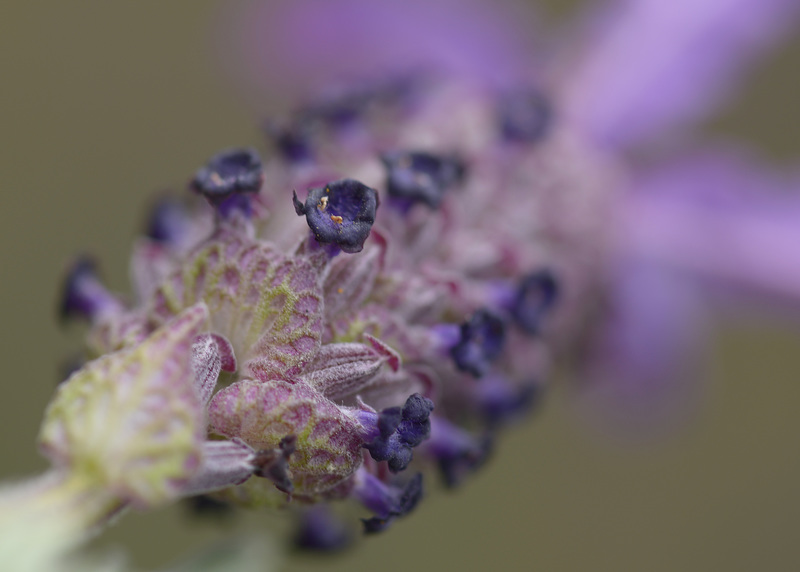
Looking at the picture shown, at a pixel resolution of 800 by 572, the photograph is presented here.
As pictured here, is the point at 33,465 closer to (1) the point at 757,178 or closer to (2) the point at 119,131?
(2) the point at 119,131

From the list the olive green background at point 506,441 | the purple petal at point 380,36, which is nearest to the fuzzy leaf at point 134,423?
the purple petal at point 380,36

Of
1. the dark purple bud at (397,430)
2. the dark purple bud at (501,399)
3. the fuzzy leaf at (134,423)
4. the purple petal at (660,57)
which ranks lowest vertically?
the fuzzy leaf at (134,423)

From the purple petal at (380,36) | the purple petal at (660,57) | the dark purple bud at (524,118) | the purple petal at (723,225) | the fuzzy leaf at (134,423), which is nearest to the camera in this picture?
the fuzzy leaf at (134,423)

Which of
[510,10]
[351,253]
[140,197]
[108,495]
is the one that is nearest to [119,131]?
[140,197]

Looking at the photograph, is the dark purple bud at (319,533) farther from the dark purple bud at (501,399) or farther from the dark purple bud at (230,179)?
the dark purple bud at (230,179)

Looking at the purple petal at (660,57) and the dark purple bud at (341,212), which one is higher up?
the purple petal at (660,57)

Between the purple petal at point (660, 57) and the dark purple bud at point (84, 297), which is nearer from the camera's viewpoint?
the dark purple bud at point (84, 297)

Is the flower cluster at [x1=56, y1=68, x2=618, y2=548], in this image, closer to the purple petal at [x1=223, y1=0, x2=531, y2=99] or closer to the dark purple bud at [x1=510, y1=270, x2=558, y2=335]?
the dark purple bud at [x1=510, y1=270, x2=558, y2=335]

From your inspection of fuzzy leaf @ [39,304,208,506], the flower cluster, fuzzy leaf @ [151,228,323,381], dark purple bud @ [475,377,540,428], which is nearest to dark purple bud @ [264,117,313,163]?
the flower cluster
